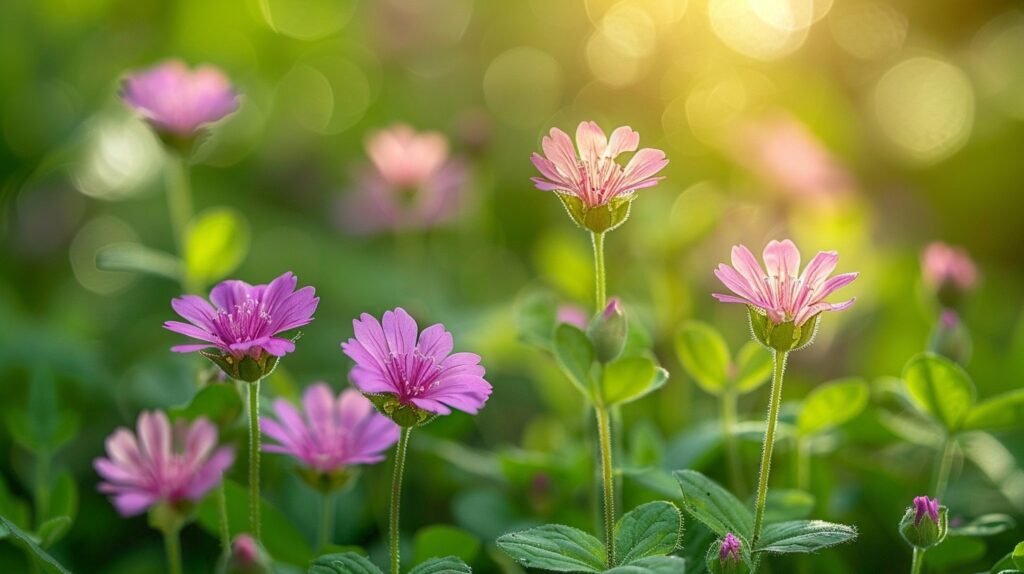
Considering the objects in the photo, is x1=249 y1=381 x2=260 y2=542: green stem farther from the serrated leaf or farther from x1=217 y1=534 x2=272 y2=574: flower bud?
the serrated leaf

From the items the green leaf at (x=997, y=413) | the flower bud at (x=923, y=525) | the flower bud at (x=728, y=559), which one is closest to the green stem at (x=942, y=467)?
the green leaf at (x=997, y=413)

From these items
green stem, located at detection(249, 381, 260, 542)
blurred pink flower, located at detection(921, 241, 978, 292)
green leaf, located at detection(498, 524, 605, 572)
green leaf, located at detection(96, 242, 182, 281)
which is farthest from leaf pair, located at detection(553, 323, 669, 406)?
green leaf, located at detection(96, 242, 182, 281)

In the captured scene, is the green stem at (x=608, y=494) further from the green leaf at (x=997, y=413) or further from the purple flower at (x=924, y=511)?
the green leaf at (x=997, y=413)

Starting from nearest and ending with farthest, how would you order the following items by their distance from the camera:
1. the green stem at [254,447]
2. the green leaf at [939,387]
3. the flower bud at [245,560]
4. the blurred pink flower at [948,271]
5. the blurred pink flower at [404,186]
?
the flower bud at [245,560] < the green stem at [254,447] < the green leaf at [939,387] < the blurred pink flower at [948,271] < the blurred pink flower at [404,186]

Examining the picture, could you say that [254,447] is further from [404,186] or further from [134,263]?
[404,186]

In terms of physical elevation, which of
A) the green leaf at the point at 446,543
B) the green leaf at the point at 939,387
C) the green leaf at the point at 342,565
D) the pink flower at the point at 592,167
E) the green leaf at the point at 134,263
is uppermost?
the pink flower at the point at 592,167

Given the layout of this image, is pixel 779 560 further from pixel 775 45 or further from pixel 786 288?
pixel 775 45
